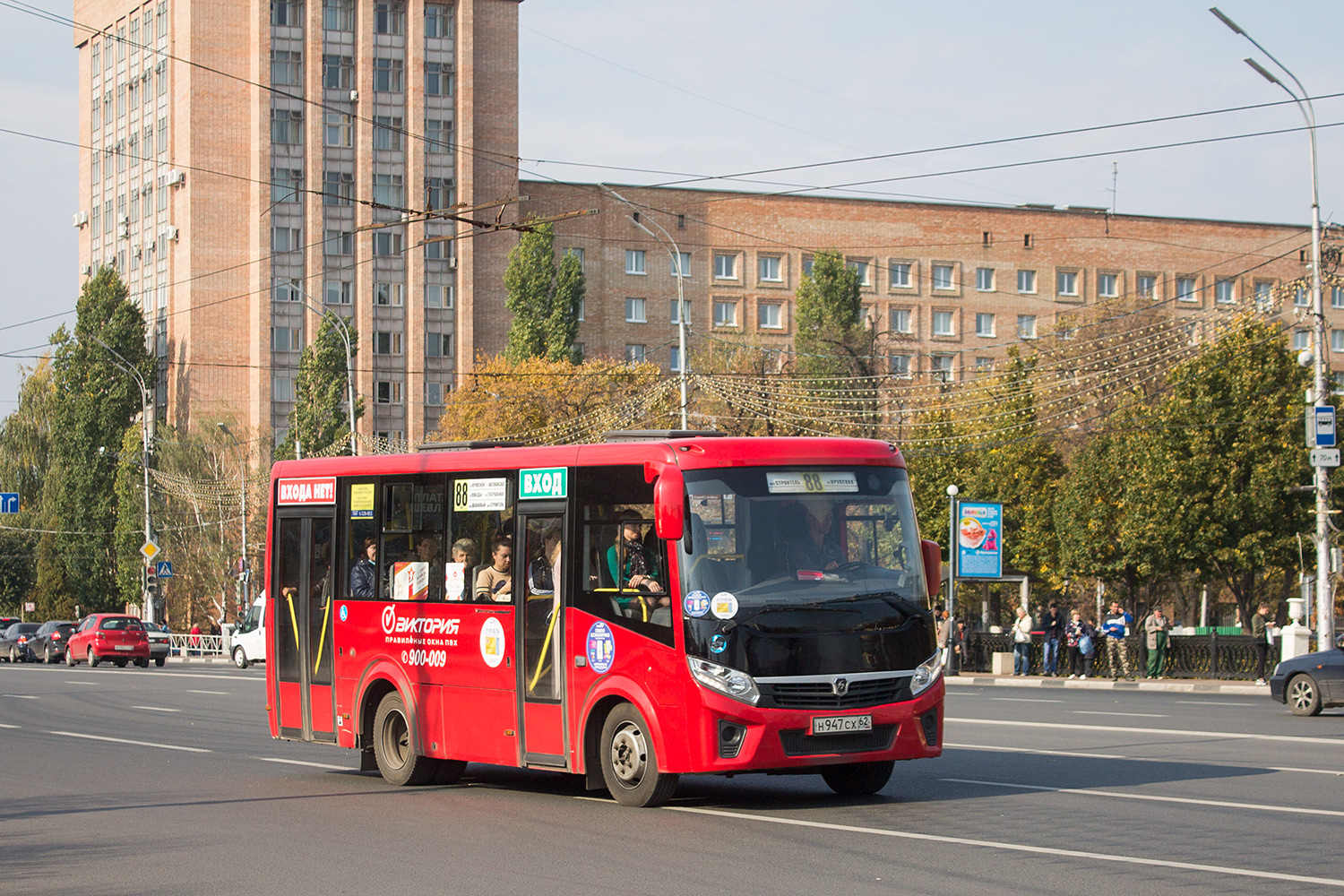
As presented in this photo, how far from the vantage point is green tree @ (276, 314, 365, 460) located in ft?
240

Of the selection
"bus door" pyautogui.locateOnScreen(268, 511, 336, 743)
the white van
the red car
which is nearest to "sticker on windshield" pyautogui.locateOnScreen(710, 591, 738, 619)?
"bus door" pyautogui.locateOnScreen(268, 511, 336, 743)

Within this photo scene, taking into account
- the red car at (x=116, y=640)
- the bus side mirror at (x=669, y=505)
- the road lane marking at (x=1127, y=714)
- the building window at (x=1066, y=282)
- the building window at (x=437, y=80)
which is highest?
the building window at (x=437, y=80)

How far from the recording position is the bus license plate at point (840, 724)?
38.4ft

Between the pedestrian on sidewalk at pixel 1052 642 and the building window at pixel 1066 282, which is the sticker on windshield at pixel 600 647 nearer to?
the pedestrian on sidewalk at pixel 1052 642

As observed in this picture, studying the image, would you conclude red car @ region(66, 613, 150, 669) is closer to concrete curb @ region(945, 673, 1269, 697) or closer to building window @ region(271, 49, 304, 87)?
concrete curb @ region(945, 673, 1269, 697)

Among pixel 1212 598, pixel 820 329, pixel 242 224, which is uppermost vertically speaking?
pixel 242 224

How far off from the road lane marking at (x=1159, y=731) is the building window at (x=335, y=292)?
6504cm

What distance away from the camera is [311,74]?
8188 centimetres

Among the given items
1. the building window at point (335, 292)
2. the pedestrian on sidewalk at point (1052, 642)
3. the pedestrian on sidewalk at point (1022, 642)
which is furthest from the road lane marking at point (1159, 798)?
the building window at point (335, 292)

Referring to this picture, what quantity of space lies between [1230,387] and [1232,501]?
3.08m

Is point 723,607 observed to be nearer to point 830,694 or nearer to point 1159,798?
point 830,694

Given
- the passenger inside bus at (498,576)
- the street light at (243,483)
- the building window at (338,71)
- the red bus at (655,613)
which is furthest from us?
the building window at (338,71)

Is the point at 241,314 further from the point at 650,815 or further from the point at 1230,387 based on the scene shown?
the point at 650,815

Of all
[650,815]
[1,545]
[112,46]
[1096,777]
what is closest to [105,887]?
[650,815]
